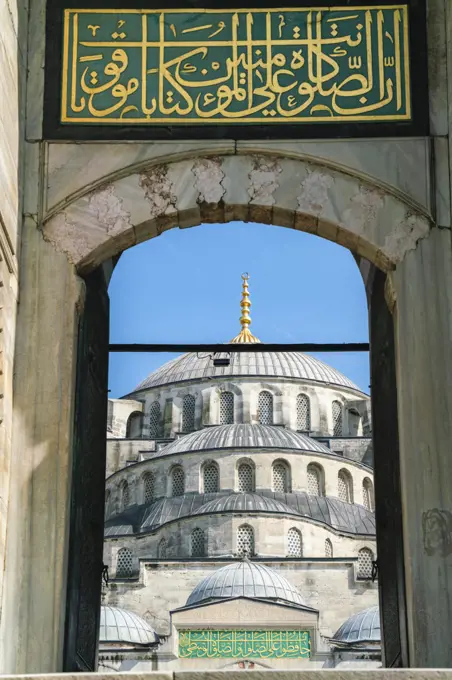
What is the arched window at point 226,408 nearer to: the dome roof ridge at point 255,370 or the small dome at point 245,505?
the dome roof ridge at point 255,370

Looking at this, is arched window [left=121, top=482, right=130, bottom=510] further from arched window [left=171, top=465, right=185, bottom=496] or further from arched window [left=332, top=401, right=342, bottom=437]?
arched window [left=332, top=401, right=342, bottom=437]

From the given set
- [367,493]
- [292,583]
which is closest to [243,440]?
[367,493]

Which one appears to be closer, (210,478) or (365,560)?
(365,560)

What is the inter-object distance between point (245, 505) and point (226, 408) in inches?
677

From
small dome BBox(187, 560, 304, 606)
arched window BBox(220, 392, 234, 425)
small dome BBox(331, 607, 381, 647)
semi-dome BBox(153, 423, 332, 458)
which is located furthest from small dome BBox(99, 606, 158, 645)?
arched window BBox(220, 392, 234, 425)

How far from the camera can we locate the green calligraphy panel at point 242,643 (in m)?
62.8

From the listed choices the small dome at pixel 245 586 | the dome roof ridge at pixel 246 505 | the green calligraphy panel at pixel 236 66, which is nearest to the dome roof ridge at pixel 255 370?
the dome roof ridge at pixel 246 505

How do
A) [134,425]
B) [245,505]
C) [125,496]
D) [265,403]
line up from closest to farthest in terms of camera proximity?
1. [245,505]
2. [125,496]
3. [265,403]
4. [134,425]

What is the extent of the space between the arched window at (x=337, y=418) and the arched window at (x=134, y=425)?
1203 centimetres

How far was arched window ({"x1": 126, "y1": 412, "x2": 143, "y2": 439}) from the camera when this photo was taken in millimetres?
93562

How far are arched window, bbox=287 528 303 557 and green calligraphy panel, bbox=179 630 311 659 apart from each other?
9.50 m

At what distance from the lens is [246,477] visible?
7875 centimetres

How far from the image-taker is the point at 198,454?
3127 inches

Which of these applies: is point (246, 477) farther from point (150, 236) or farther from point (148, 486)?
point (150, 236)
